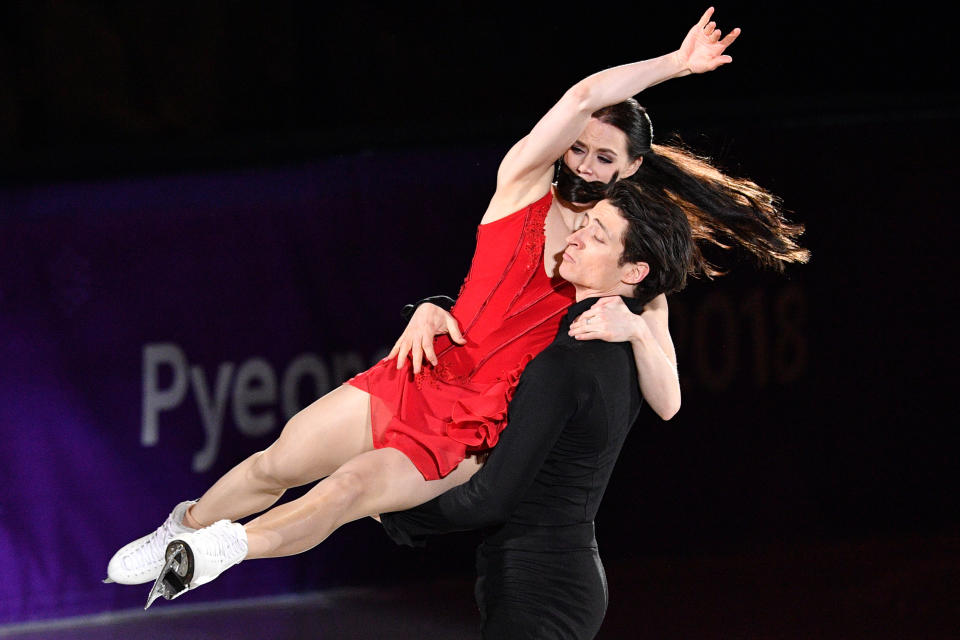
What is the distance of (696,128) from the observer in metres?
5.62

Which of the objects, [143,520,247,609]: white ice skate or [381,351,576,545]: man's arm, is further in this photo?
[381,351,576,545]: man's arm

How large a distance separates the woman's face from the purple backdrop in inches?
85.7

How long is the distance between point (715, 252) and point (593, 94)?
2.70m

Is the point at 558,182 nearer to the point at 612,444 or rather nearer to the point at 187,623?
the point at 612,444

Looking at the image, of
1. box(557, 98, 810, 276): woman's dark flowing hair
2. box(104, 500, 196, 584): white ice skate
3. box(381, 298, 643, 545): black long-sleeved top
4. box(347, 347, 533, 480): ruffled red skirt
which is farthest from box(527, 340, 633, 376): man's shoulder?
box(104, 500, 196, 584): white ice skate

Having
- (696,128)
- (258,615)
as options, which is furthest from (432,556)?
(696,128)

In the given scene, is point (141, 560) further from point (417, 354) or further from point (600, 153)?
point (600, 153)

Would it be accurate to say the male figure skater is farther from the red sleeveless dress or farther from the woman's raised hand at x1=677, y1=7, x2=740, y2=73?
the woman's raised hand at x1=677, y1=7, x2=740, y2=73

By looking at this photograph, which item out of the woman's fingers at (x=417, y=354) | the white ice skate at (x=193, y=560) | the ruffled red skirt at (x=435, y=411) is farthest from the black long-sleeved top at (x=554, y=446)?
the white ice skate at (x=193, y=560)

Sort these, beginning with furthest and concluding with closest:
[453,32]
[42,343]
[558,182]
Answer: [453,32] → [42,343] → [558,182]

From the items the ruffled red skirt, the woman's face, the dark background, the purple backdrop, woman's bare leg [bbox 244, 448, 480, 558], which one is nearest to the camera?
woman's bare leg [bbox 244, 448, 480, 558]

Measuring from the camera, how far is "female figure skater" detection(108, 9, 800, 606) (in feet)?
9.66

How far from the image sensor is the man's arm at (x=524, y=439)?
274 centimetres

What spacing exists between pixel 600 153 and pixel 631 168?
0.10 m
